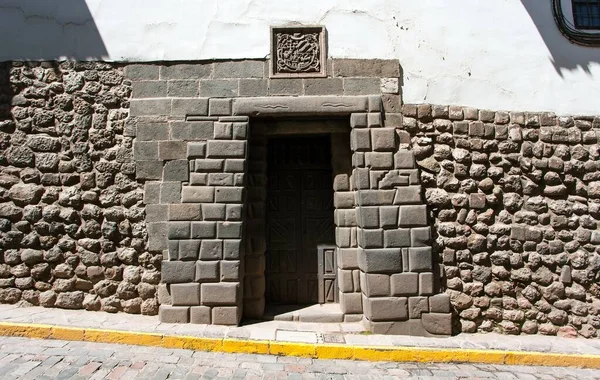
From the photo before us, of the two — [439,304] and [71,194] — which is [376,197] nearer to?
[439,304]

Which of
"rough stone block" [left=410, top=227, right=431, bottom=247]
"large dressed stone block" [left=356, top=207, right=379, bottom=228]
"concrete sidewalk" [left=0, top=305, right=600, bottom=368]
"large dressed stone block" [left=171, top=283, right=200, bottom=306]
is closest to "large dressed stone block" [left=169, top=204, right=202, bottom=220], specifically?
"large dressed stone block" [left=171, top=283, right=200, bottom=306]

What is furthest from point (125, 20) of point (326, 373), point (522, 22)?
point (522, 22)

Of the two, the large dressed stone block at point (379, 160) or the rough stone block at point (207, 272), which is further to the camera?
the large dressed stone block at point (379, 160)

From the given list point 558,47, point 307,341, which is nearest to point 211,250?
point 307,341

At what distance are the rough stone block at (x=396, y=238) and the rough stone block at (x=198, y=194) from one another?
1.93 meters

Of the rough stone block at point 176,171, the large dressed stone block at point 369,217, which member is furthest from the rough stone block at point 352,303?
the rough stone block at point 176,171

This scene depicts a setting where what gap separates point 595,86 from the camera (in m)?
4.11

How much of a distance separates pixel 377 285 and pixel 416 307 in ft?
1.55

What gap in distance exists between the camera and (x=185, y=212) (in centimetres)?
375

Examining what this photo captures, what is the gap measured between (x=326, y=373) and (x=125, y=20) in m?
4.36

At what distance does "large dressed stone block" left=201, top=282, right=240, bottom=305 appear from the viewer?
12.0 ft

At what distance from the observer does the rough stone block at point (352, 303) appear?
3.92m

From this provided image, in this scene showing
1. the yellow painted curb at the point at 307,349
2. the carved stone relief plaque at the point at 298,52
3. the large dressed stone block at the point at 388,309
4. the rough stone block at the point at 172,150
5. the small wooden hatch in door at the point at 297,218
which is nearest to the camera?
the yellow painted curb at the point at 307,349

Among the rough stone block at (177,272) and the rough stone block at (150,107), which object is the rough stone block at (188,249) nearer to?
the rough stone block at (177,272)
